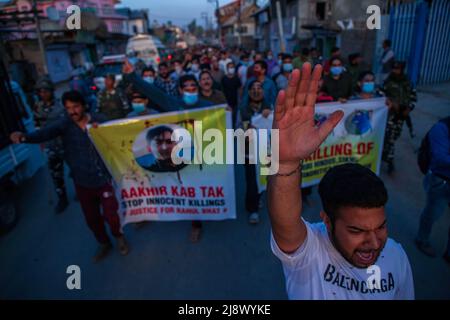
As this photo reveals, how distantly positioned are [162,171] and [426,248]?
303 centimetres

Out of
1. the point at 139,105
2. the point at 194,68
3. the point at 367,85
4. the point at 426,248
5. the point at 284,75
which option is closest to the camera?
the point at 426,248

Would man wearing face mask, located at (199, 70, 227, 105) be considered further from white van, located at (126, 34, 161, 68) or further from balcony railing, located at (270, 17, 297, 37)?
balcony railing, located at (270, 17, 297, 37)

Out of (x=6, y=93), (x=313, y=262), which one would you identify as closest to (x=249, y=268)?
(x=313, y=262)

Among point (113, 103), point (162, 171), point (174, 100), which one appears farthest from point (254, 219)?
point (113, 103)

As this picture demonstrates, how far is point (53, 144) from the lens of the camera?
4.46 m

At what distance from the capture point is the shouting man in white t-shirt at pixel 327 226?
1.17m

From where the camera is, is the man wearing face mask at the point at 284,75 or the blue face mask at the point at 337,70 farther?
the man wearing face mask at the point at 284,75

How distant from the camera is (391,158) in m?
4.97

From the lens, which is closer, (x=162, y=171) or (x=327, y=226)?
(x=327, y=226)

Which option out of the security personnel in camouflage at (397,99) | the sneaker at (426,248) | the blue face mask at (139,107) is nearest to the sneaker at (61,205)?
the blue face mask at (139,107)

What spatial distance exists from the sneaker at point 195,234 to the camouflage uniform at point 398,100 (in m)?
3.39

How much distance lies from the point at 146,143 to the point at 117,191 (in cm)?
70

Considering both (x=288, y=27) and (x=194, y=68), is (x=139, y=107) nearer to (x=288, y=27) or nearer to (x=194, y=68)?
(x=194, y=68)

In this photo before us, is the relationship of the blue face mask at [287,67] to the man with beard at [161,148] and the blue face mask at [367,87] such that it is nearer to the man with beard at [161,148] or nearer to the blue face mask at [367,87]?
the blue face mask at [367,87]
